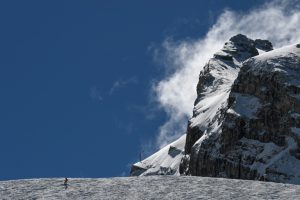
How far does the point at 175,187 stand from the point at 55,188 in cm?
694

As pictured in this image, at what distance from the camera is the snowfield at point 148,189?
122 feet

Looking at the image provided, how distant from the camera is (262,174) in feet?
629

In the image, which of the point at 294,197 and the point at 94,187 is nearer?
the point at 294,197

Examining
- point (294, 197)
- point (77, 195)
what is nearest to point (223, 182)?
point (294, 197)

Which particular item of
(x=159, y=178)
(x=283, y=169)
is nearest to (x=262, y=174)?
(x=283, y=169)

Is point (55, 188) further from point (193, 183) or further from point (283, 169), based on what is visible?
point (283, 169)

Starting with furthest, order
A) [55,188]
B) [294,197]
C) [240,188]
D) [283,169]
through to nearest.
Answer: [283,169], [55,188], [240,188], [294,197]

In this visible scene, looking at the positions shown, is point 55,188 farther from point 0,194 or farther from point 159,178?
point 159,178

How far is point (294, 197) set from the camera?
3584cm

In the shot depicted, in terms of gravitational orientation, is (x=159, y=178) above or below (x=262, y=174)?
below

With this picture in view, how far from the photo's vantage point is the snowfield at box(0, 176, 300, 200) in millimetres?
37094

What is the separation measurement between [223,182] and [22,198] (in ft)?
36.6

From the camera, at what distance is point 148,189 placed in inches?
1535

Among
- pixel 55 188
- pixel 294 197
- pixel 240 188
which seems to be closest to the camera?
pixel 294 197
